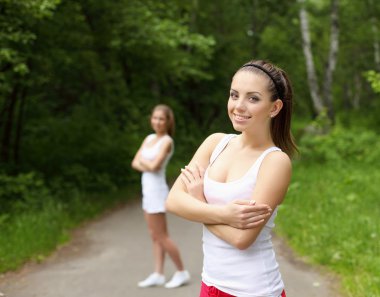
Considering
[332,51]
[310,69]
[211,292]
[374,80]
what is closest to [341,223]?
[374,80]

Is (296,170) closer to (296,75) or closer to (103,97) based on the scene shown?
(103,97)

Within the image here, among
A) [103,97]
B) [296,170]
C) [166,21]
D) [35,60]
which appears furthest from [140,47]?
[296,170]

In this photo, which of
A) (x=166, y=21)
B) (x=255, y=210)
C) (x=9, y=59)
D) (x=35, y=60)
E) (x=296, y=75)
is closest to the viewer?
(x=255, y=210)

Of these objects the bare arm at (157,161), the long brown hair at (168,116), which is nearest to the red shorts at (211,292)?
the bare arm at (157,161)

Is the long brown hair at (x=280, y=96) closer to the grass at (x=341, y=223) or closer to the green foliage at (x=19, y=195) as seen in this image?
the grass at (x=341, y=223)

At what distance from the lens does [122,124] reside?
50.8 feet

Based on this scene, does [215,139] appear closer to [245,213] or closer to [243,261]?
[245,213]

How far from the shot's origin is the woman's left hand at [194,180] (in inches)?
99.1

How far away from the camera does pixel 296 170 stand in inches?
520

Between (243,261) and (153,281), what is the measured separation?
3.76 metres

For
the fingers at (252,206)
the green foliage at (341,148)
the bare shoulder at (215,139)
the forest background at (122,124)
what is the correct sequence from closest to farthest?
the fingers at (252,206) < the bare shoulder at (215,139) < the forest background at (122,124) < the green foliage at (341,148)

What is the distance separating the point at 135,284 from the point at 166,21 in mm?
7789

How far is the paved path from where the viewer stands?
576cm

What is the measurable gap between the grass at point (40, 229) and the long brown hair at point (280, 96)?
5.10 metres
